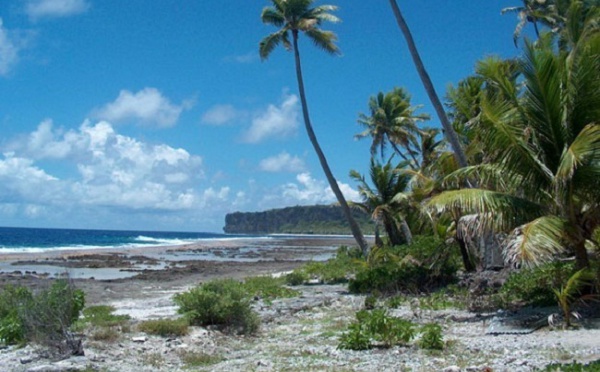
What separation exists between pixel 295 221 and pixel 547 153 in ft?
515

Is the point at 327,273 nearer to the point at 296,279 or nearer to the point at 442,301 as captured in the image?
the point at 296,279

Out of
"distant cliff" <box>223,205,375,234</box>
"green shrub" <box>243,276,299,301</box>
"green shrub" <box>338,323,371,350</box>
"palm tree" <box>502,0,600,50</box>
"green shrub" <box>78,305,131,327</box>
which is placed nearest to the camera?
A: "green shrub" <box>338,323,371,350</box>

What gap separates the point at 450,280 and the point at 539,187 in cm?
681

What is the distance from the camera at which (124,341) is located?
10289mm

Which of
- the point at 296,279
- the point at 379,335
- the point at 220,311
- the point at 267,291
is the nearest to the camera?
the point at 379,335

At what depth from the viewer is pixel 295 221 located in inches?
6604

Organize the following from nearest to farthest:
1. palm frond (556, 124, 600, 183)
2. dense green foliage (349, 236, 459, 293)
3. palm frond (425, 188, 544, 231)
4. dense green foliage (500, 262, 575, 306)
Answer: palm frond (556, 124, 600, 183) < palm frond (425, 188, 544, 231) < dense green foliage (500, 262, 575, 306) < dense green foliage (349, 236, 459, 293)

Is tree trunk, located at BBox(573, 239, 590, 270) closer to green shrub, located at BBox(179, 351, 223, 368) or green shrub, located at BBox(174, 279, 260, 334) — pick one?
green shrub, located at BBox(174, 279, 260, 334)

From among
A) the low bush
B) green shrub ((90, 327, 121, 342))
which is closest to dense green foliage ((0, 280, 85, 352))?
green shrub ((90, 327, 121, 342))

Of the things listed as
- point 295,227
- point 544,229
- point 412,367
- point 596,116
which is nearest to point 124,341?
point 412,367

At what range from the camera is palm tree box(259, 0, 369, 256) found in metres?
23.7

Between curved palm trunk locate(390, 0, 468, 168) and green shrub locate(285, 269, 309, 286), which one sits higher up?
curved palm trunk locate(390, 0, 468, 168)

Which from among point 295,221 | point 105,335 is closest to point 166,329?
point 105,335

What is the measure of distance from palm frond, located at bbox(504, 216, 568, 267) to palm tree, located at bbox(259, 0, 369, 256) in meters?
13.4
